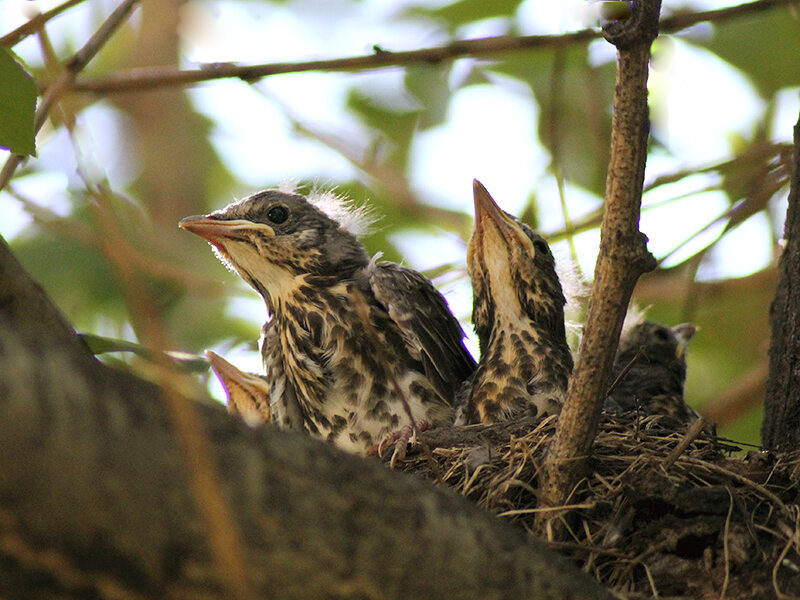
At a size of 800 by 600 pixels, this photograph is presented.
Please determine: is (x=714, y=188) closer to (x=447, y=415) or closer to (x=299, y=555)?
(x=447, y=415)

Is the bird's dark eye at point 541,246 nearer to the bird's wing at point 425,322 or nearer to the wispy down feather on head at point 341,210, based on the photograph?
the bird's wing at point 425,322

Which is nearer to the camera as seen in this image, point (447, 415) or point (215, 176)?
point (447, 415)

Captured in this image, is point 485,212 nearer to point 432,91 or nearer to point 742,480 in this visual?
point 742,480

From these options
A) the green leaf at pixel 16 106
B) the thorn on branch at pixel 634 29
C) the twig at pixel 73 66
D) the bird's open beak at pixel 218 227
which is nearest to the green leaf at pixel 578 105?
the bird's open beak at pixel 218 227

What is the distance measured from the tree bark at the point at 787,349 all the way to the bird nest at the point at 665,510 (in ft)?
0.66

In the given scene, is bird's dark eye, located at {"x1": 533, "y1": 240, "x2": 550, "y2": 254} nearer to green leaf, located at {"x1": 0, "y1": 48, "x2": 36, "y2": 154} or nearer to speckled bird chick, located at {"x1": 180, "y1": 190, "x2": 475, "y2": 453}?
speckled bird chick, located at {"x1": 180, "y1": 190, "x2": 475, "y2": 453}

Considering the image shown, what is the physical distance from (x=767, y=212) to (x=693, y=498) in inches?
106

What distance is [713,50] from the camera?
436 centimetres

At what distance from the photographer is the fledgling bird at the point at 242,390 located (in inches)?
135

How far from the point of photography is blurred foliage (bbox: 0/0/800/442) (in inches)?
166

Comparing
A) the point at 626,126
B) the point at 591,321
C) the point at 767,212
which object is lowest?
the point at 591,321

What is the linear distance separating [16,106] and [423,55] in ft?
4.21

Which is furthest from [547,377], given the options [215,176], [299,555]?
[215,176]

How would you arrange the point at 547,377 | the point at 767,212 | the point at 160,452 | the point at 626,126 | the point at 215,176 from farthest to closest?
the point at 215,176, the point at 767,212, the point at 547,377, the point at 626,126, the point at 160,452
